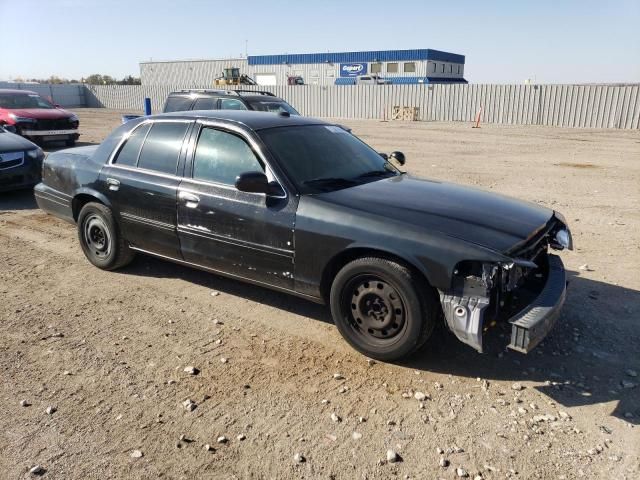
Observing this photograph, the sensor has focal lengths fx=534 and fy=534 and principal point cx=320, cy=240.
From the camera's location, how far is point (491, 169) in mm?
12594

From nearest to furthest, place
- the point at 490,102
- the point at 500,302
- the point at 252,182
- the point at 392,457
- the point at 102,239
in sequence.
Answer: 1. the point at 392,457
2. the point at 500,302
3. the point at 252,182
4. the point at 102,239
5. the point at 490,102

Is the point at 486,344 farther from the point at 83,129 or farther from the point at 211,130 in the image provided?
the point at 83,129

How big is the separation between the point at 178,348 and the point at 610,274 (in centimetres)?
427

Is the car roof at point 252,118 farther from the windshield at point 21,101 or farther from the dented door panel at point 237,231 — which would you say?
the windshield at point 21,101

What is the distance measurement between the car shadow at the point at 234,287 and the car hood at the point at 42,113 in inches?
444

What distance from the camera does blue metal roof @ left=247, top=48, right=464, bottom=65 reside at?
54406 millimetres

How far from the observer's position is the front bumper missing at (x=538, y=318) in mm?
3148

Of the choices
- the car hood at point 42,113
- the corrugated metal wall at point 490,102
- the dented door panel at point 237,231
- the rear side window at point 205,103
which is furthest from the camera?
the corrugated metal wall at point 490,102

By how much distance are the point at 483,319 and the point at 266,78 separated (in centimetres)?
6208

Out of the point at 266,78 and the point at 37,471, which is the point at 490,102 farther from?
the point at 266,78

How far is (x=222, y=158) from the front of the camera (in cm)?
451

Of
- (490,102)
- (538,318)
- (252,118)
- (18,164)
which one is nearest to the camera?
(538,318)

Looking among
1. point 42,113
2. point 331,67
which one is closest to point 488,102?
point 42,113

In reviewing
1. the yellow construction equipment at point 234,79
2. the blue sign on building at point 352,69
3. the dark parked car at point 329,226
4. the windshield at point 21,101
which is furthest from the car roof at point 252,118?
the blue sign on building at point 352,69
